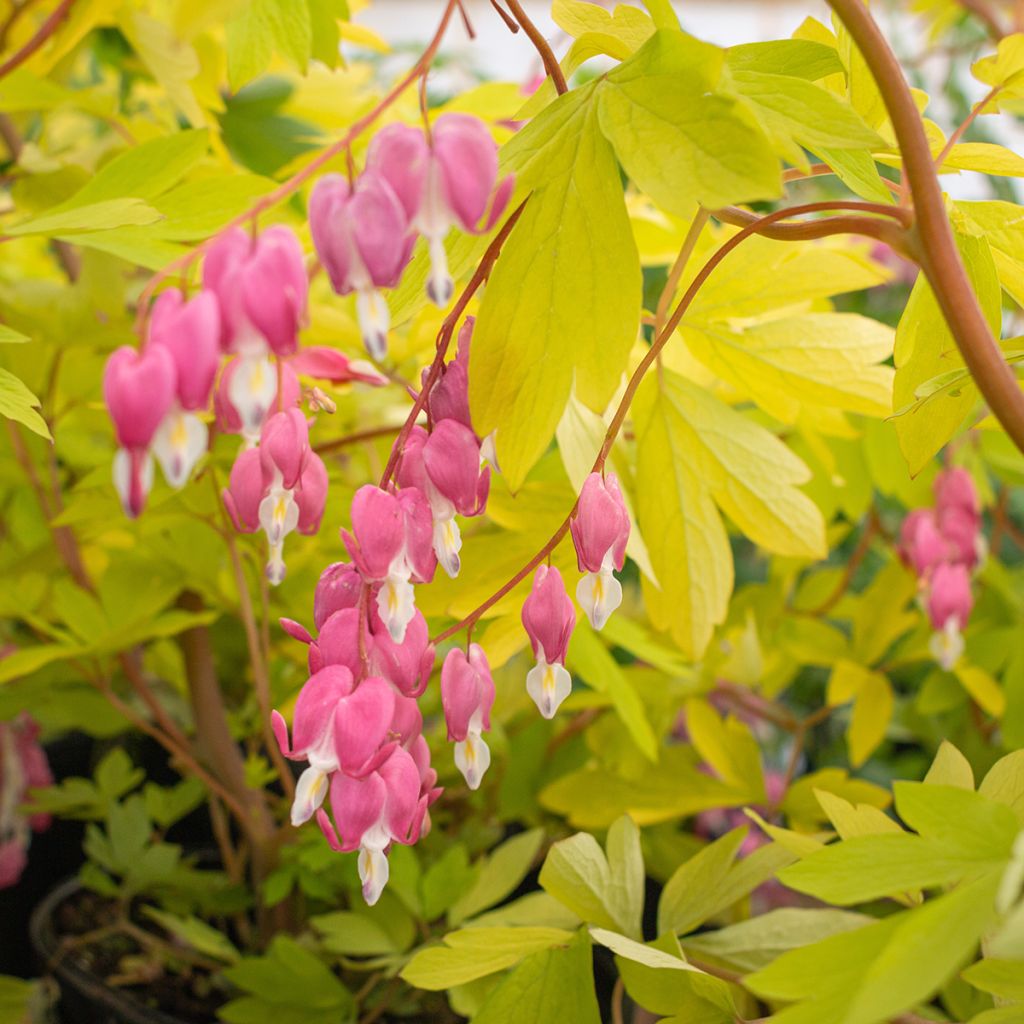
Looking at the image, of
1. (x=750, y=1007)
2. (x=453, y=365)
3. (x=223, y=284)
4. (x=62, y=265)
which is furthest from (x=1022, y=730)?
(x=62, y=265)

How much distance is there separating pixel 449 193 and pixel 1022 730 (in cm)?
83

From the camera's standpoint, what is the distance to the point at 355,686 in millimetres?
420

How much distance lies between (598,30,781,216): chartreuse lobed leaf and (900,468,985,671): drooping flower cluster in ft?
2.11

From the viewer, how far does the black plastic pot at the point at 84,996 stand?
79cm

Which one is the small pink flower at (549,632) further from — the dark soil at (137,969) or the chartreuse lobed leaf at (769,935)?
the dark soil at (137,969)

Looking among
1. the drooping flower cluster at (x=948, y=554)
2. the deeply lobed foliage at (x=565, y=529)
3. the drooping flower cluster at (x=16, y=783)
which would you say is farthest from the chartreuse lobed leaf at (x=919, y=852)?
the drooping flower cluster at (x=16, y=783)

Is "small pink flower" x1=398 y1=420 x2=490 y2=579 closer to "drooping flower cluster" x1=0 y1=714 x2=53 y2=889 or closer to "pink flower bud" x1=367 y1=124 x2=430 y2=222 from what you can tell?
"pink flower bud" x1=367 y1=124 x2=430 y2=222

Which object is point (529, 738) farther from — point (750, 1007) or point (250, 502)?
point (250, 502)

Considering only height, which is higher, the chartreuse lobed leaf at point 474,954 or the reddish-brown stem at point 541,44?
the reddish-brown stem at point 541,44

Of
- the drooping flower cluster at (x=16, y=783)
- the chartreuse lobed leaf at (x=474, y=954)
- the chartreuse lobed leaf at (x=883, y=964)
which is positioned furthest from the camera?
the drooping flower cluster at (x=16, y=783)

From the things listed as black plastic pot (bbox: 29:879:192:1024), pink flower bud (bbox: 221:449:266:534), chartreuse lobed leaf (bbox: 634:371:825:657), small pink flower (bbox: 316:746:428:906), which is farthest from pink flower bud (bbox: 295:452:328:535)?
black plastic pot (bbox: 29:879:192:1024)

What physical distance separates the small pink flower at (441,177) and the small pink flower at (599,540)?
0.13m

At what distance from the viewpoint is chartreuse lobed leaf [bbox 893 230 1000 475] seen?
0.50 meters

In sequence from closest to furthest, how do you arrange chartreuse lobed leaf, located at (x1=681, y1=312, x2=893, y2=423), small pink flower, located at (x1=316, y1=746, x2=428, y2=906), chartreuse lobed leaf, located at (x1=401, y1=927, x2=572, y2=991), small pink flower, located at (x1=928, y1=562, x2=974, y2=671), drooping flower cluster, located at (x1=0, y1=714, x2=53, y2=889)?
small pink flower, located at (x1=316, y1=746, x2=428, y2=906)
chartreuse lobed leaf, located at (x1=401, y1=927, x2=572, y2=991)
chartreuse lobed leaf, located at (x1=681, y1=312, x2=893, y2=423)
small pink flower, located at (x1=928, y1=562, x2=974, y2=671)
drooping flower cluster, located at (x1=0, y1=714, x2=53, y2=889)
